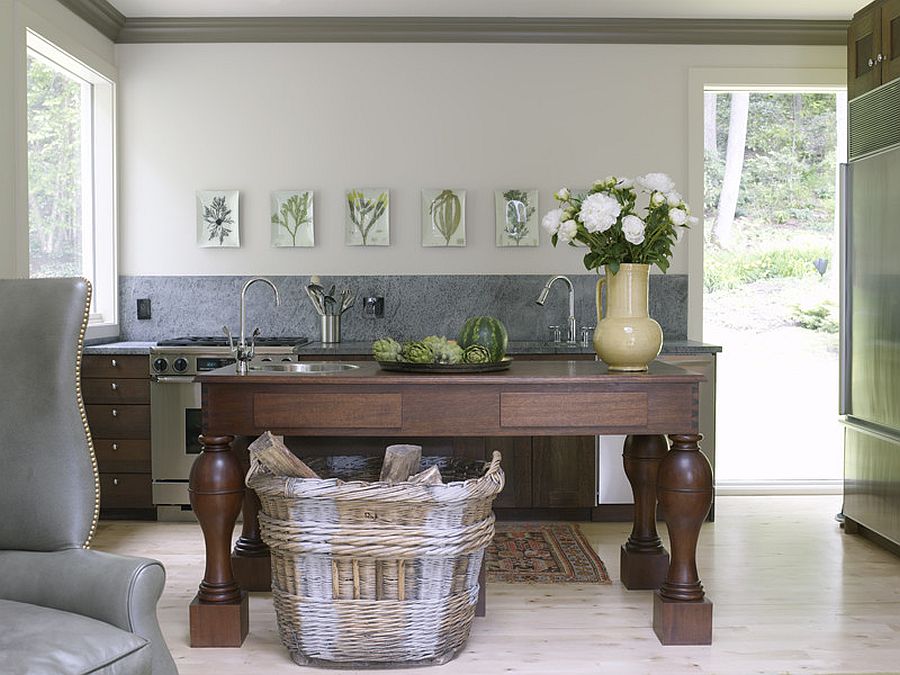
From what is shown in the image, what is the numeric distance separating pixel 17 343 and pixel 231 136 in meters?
3.51

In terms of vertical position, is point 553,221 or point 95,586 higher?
point 553,221

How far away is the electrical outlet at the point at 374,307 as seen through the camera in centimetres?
547

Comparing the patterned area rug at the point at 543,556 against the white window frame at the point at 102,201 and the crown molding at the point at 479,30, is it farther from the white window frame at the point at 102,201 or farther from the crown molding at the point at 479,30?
the crown molding at the point at 479,30

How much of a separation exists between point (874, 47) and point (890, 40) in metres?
0.15

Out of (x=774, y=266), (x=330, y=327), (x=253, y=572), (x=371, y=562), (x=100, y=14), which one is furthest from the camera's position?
(x=774, y=266)

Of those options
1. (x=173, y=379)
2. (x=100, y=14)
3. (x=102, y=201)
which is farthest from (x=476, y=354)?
(x=100, y=14)

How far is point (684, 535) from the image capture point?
10.2ft

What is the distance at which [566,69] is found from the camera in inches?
217

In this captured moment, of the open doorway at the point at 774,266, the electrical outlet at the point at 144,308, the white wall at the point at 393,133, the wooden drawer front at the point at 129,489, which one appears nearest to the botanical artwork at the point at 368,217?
the white wall at the point at 393,133

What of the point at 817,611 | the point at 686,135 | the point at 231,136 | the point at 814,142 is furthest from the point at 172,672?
the point at 814,142

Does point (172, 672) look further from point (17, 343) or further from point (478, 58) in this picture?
point (478, 58)

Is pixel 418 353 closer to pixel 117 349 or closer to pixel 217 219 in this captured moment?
pixel 117 349

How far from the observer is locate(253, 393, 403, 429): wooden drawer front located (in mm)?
3062

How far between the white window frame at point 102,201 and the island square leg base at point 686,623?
→ 349 centimetres
